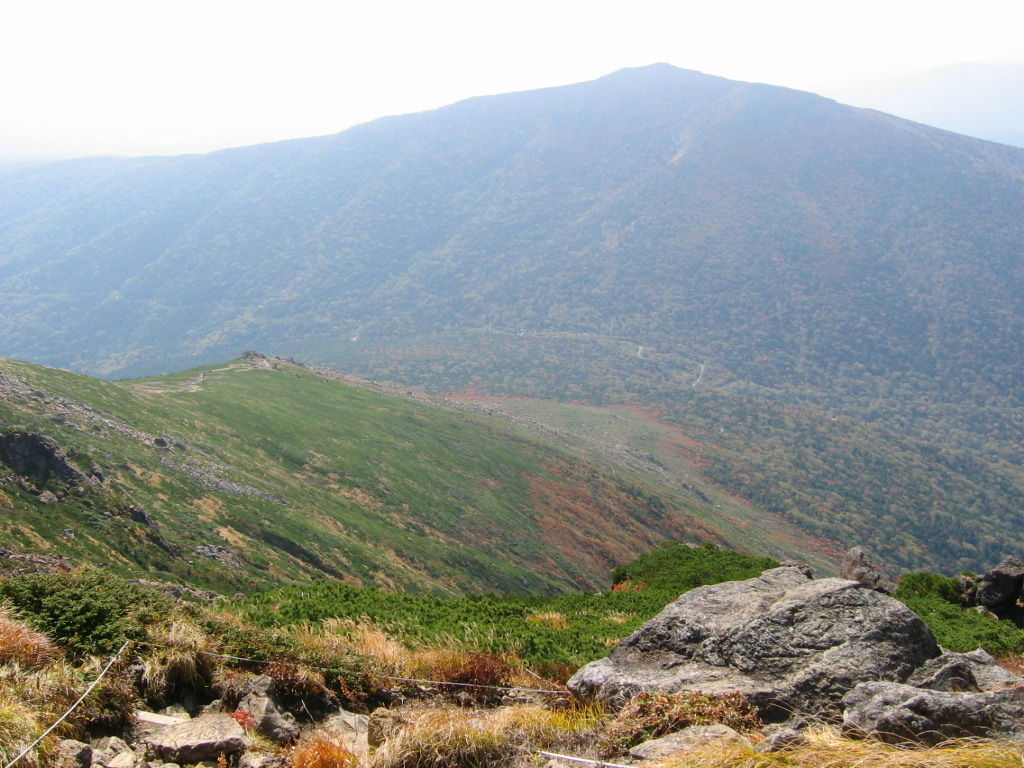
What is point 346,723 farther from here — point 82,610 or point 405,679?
point 82,610

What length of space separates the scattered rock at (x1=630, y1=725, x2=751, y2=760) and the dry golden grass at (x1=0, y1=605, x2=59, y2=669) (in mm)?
6164

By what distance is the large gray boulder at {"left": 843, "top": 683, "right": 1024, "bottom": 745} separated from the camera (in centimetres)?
590

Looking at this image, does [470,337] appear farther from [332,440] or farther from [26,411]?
[26,411]

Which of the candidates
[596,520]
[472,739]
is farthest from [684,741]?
[596,520]

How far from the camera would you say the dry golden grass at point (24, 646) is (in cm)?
648

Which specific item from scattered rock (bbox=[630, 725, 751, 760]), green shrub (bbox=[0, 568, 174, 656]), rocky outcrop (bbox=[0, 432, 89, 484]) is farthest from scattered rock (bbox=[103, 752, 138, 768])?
rocky outcrop (bbox=[0, 432, 89, 484])

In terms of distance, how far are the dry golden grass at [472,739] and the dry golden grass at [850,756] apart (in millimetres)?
1350

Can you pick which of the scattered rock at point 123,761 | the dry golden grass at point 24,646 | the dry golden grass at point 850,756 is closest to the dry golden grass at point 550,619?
the dry golden grass at point 850,756

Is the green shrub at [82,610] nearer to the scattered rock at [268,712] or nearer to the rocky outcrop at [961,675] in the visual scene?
the scattered rock at [268,712]

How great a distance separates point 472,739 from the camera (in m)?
6.22

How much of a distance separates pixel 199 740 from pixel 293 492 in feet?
101

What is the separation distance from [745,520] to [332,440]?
5990 centimetres

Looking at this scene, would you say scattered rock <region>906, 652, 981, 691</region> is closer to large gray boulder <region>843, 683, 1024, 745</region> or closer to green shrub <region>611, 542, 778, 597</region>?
large gray boulder <region>843, 683, 1024, 745</region>

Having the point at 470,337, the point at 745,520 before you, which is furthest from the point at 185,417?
the point at 470,337
